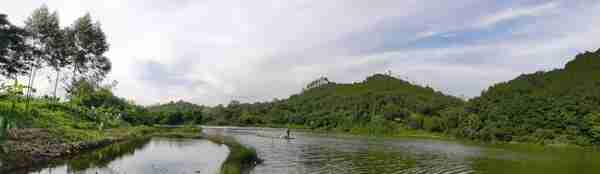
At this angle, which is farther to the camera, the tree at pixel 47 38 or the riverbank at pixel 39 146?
the tree at pixel 47 38

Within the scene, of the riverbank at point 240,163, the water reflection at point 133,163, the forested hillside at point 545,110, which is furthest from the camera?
the forested hillside at point 545,110

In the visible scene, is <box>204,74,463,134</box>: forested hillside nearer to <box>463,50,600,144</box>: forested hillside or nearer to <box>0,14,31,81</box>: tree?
<box>463,50,600,144</box>: forested hillside

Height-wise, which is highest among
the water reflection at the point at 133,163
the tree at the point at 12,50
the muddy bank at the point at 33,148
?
the tree at the point at 12,50

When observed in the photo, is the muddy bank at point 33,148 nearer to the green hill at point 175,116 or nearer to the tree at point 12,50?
the tree at point 12,50

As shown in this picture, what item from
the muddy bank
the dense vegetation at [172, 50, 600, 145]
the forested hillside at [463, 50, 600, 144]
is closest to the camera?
the muddy bank

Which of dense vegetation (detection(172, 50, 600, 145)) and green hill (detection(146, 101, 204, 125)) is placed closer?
dense vegetation (detection(172, 50, 600, 145))

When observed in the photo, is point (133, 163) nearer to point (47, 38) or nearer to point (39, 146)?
point (39, 146)

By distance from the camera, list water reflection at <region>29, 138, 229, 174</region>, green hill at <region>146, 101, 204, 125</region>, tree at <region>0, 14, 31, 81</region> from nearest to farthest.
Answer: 1. water reflection at <region>29, 138, 229, 174</region>
2. tree at <region>0, 14, 31, 81</region>
3. green hill at <region>146, 101, 204, 125</region>

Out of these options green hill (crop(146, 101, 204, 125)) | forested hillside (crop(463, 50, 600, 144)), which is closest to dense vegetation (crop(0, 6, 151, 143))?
Result: green hill (crop(146, 101, 204, 125))

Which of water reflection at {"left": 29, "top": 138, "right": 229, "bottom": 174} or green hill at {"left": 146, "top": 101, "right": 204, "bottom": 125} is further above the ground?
green hill at {"left": 146, "top": 101, "right": 204, "bottom": 125}

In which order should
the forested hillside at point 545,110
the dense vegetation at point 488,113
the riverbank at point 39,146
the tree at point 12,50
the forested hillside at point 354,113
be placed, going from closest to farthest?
the riverbank at point 39,146 → the tree at point 12,50 → the forested hillside at point 545,110 → the dense vegetation at point 488,113 → the forested hillside at point 354,113

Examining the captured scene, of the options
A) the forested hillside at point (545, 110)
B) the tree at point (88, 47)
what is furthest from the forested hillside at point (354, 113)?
the tree at point (88, 47)

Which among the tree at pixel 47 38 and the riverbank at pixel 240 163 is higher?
the tree at pixel 47 38

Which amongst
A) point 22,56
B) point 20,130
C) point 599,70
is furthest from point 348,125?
point 20,130
